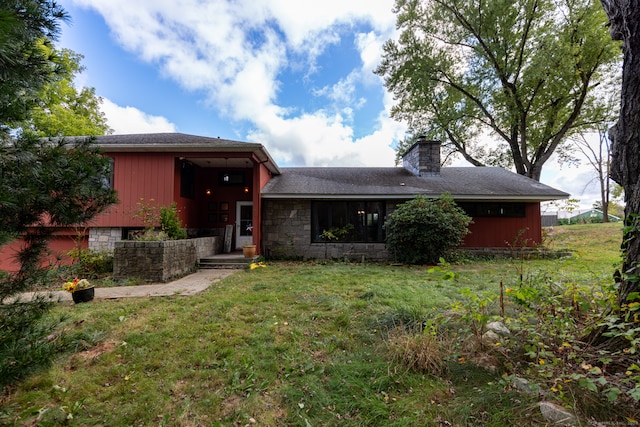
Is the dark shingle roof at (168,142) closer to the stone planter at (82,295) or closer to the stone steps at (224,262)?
the stone steps at (224,262)

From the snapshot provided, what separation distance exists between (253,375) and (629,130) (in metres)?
3.88

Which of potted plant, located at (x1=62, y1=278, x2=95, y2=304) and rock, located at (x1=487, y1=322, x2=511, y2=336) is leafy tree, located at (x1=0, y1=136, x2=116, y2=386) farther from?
rock, located at (x1=487, y1=322, x2=511, y2=336)

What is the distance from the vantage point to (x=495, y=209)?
393 inches

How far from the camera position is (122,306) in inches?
165

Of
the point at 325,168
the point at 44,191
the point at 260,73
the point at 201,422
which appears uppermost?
the point at 260,73

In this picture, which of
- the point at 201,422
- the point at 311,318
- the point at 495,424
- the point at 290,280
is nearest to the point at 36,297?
the point at 201,422

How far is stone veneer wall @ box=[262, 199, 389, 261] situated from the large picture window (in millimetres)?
298

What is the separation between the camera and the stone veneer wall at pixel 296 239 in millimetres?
9383

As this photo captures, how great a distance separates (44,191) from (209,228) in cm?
919

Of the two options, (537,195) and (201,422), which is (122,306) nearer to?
(201,422)

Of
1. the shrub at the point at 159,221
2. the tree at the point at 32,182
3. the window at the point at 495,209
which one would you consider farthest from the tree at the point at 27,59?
the window at the point at 495,209

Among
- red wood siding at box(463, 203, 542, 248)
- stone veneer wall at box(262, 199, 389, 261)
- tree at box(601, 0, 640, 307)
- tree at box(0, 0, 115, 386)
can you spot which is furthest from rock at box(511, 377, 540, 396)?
red wood siding at box(463, 203, 542, 248)

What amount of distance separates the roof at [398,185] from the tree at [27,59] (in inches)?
283

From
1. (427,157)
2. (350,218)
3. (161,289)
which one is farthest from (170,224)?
(427,157)
